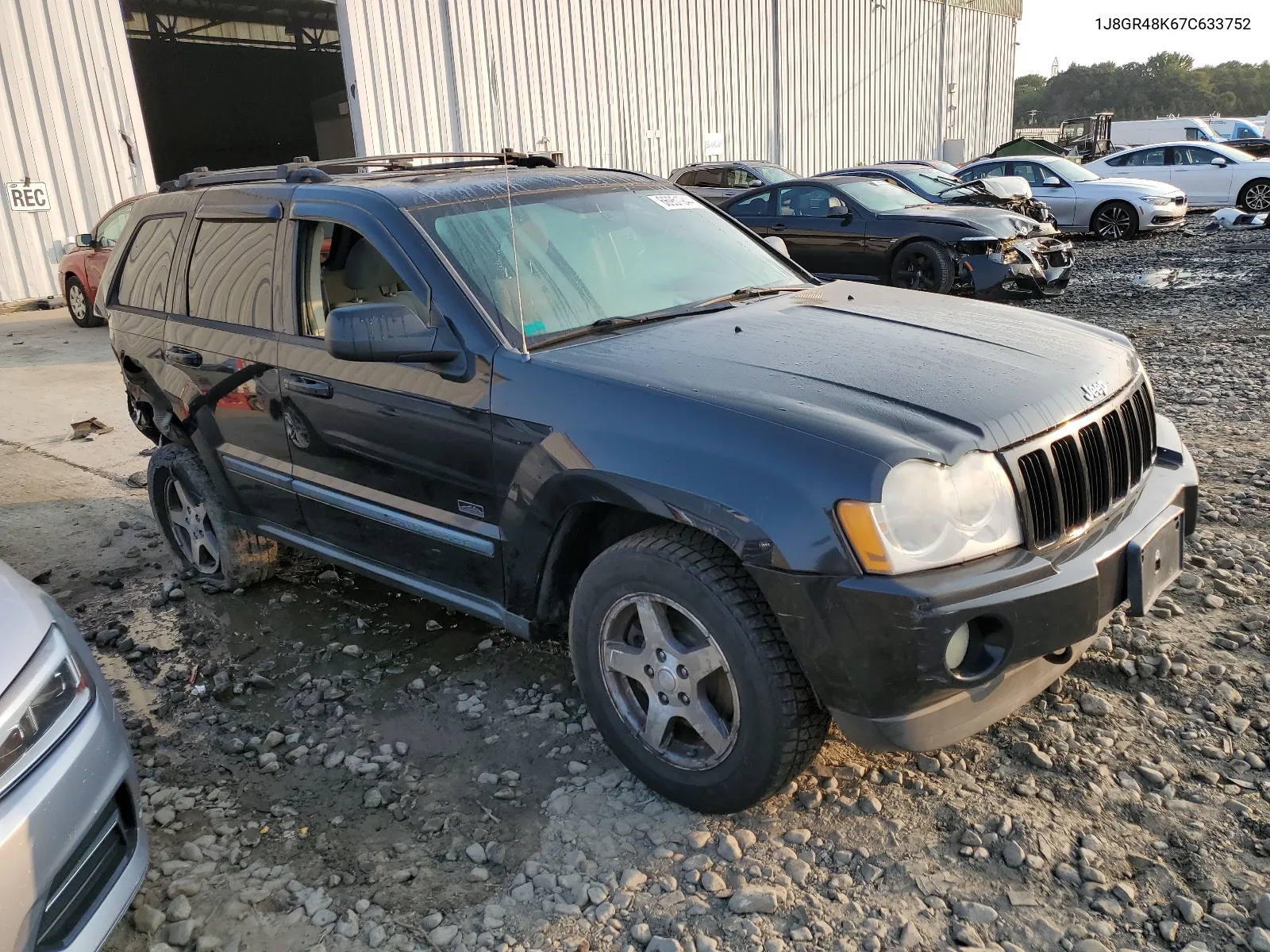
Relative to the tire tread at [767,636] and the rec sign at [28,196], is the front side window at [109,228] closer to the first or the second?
the rec sign at [28,196]

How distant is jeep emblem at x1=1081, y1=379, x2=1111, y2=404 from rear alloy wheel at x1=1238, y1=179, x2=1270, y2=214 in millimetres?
18346

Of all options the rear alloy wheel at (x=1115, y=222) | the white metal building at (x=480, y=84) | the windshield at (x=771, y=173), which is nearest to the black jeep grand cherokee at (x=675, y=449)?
the white metal building at (x=480, y=84)

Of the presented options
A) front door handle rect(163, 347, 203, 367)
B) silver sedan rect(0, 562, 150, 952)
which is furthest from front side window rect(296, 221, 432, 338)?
silver sedan rect(0, 562, 150, 952)

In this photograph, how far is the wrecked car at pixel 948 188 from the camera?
40.9 feet

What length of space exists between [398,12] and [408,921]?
16.1 metres

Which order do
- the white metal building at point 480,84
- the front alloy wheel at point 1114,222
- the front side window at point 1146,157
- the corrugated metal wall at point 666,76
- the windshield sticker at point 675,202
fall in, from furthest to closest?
1. the front side window at point 1146,157
2. the corrugated metal wall at point 666,76
3. the front alloy wheel at point 1114,222
4. the white metal building at point 480,84
5. the windshield sticker at point 675,202

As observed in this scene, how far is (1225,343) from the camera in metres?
8.24

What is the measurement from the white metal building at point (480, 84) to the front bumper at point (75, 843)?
72.9 inches

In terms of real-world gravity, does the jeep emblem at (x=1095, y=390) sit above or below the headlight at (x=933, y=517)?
above

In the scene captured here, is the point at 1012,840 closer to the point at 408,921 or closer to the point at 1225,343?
the point at 408,921

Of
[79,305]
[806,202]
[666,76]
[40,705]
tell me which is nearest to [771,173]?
[806,202]

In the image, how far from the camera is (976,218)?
10.3 m

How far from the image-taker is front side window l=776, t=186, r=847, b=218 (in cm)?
1129

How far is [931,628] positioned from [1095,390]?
1.02 meters
